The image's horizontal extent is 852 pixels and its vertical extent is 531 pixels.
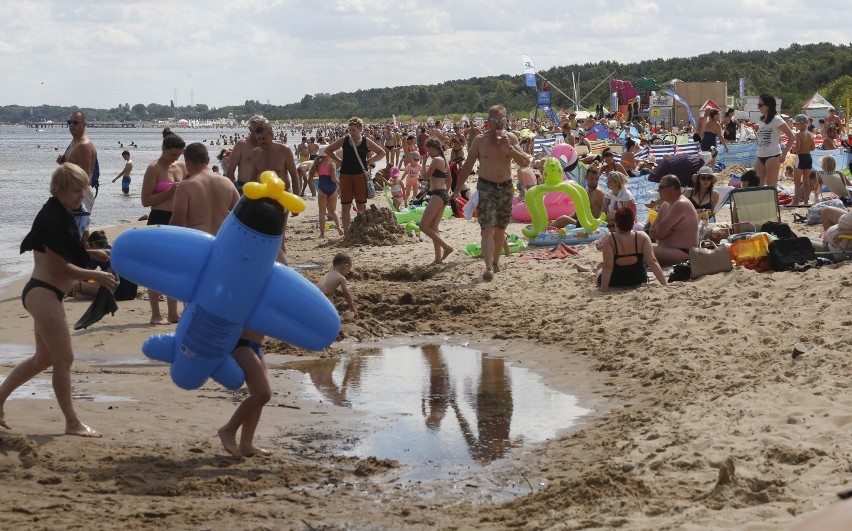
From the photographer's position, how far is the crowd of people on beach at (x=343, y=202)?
17.1 feet

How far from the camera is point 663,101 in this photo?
162ft

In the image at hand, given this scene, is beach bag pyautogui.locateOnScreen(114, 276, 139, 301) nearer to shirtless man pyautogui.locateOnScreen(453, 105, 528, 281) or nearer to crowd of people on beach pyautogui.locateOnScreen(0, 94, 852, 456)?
crowd of people on beach pyautogui.locateOnScreen(0, 94, 852, 456)

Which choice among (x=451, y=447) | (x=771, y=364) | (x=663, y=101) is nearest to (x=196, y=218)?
(x=451, y=447)

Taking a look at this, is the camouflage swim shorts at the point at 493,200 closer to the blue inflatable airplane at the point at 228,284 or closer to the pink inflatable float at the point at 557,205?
the pink inflatable float at the point at 557,205

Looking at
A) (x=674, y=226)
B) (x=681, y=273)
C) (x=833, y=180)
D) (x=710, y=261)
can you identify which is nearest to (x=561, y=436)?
(x=710, y=261)

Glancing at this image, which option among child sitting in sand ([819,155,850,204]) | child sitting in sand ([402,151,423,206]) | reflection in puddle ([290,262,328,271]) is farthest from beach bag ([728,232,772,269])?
child sitting in sand ([402,151,423,206])

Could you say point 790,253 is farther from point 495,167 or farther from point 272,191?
point 272,191

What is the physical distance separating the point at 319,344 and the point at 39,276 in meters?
1.52

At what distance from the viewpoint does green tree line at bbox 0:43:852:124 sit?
217 ft

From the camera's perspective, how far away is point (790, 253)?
29.5 ft

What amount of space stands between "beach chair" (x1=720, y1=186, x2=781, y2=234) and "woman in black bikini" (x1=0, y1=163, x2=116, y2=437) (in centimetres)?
772

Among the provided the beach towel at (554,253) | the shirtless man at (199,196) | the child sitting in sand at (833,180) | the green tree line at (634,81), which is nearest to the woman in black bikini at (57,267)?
the shirtless man at (199,196)

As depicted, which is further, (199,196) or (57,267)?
(199,196)

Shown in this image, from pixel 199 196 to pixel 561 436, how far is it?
11.7 ft
